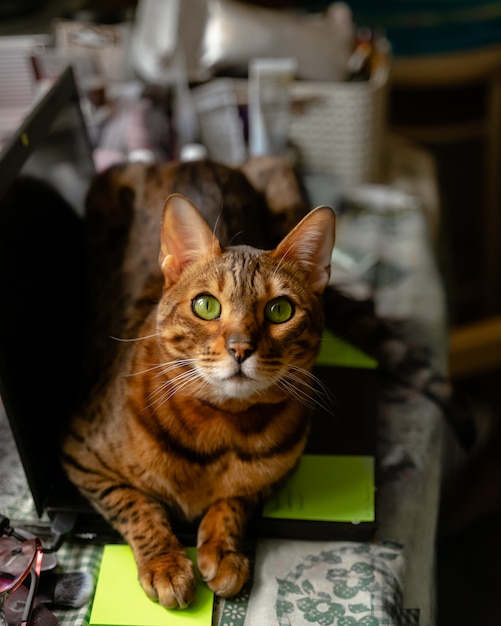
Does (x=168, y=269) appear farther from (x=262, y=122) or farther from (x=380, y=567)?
(x=262, y=122)

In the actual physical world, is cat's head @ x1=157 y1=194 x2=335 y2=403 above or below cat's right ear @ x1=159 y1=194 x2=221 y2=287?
below

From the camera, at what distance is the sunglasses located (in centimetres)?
91

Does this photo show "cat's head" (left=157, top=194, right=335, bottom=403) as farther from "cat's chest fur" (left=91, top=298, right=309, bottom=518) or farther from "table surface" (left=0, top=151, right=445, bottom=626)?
"table surface" (left=0, top=151, right=445, bottom=626)

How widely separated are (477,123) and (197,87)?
1.08 m

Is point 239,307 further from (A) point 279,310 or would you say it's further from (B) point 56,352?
(B) point 56,352

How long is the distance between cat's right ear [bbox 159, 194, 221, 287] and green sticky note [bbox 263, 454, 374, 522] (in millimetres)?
354

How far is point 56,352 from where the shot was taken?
3.71 ft

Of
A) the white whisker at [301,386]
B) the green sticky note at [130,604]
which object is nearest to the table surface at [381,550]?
the green sticky note at [130,604]

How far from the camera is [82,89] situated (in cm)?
174

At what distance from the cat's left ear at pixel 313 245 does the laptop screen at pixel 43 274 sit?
1.14 ft

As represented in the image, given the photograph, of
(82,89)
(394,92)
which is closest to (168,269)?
(82,89)

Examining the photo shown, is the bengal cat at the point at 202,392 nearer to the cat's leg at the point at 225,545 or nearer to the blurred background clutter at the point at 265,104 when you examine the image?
the cat's leg at the point at 225,545

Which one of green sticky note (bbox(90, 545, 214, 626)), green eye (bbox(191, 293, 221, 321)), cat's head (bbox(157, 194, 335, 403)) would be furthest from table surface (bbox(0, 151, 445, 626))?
green eye (bbox(191, 293, 221, 321))

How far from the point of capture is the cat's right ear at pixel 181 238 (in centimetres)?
88
